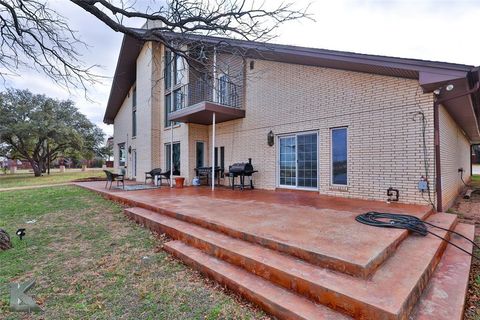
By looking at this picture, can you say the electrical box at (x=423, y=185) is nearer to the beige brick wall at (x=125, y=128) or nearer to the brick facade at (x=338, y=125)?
the brick facade at (x=338, y=125)

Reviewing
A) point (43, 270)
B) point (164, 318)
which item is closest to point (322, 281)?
point (164, 318)

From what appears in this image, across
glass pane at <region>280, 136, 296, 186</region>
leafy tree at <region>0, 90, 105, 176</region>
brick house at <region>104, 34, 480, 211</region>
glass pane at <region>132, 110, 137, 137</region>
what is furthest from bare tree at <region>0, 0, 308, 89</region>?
leafy tree at <region>0, 90, 105, 176</region>

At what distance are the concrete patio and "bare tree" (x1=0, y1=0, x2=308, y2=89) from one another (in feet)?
11.6

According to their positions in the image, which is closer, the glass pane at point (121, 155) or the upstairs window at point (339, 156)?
the upstairs window at point (339, 156)

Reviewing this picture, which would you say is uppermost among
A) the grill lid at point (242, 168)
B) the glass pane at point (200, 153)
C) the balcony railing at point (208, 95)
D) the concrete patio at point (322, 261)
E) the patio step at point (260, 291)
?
the balcony railing at point (208, 95)

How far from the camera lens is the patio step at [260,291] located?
2234 millimetres

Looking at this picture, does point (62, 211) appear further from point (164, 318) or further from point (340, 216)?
point (340, 216)

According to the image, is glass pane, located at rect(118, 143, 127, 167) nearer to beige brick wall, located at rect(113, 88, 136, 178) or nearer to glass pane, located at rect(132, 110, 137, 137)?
beige brick wall, located at rect(113, 88, 136, 178)

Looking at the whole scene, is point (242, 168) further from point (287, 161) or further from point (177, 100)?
point (177, 100)

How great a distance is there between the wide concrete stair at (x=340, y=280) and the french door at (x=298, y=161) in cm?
428

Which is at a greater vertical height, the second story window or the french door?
the second story window

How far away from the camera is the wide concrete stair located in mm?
2178

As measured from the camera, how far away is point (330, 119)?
24.2 feet

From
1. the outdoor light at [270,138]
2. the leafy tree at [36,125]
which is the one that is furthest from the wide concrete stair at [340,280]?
the leafy tree at [36,125]
